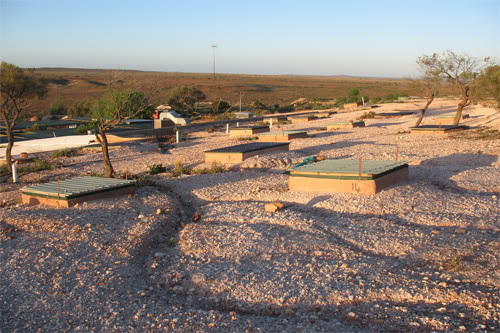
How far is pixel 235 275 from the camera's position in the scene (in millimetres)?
6918

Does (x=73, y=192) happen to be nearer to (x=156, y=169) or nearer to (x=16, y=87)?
(x=156, y=169)

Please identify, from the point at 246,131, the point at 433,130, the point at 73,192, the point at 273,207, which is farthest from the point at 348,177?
the point at 246,131

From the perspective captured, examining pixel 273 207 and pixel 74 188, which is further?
pixel 74 188

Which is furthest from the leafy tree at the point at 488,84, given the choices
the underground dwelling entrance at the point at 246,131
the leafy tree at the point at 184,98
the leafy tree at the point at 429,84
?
the leafy tree at the point at 184,98

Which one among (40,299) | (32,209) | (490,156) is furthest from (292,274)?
(490,156)

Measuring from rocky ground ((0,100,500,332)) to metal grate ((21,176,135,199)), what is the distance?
1.31 feet

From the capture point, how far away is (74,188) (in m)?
11.0

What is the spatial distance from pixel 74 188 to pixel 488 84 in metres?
20.3

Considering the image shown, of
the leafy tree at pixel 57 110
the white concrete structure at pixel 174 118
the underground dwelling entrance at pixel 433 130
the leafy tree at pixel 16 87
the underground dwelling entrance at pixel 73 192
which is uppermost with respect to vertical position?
the leafy tree at pixel 16 87

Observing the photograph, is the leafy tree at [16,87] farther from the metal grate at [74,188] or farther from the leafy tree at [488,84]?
the leafy tree at [488,84]

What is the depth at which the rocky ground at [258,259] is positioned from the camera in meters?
5.71

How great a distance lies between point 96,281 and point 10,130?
11.1m

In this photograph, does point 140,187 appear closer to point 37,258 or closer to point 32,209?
point 32,209

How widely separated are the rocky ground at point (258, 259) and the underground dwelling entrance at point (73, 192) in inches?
12.5
